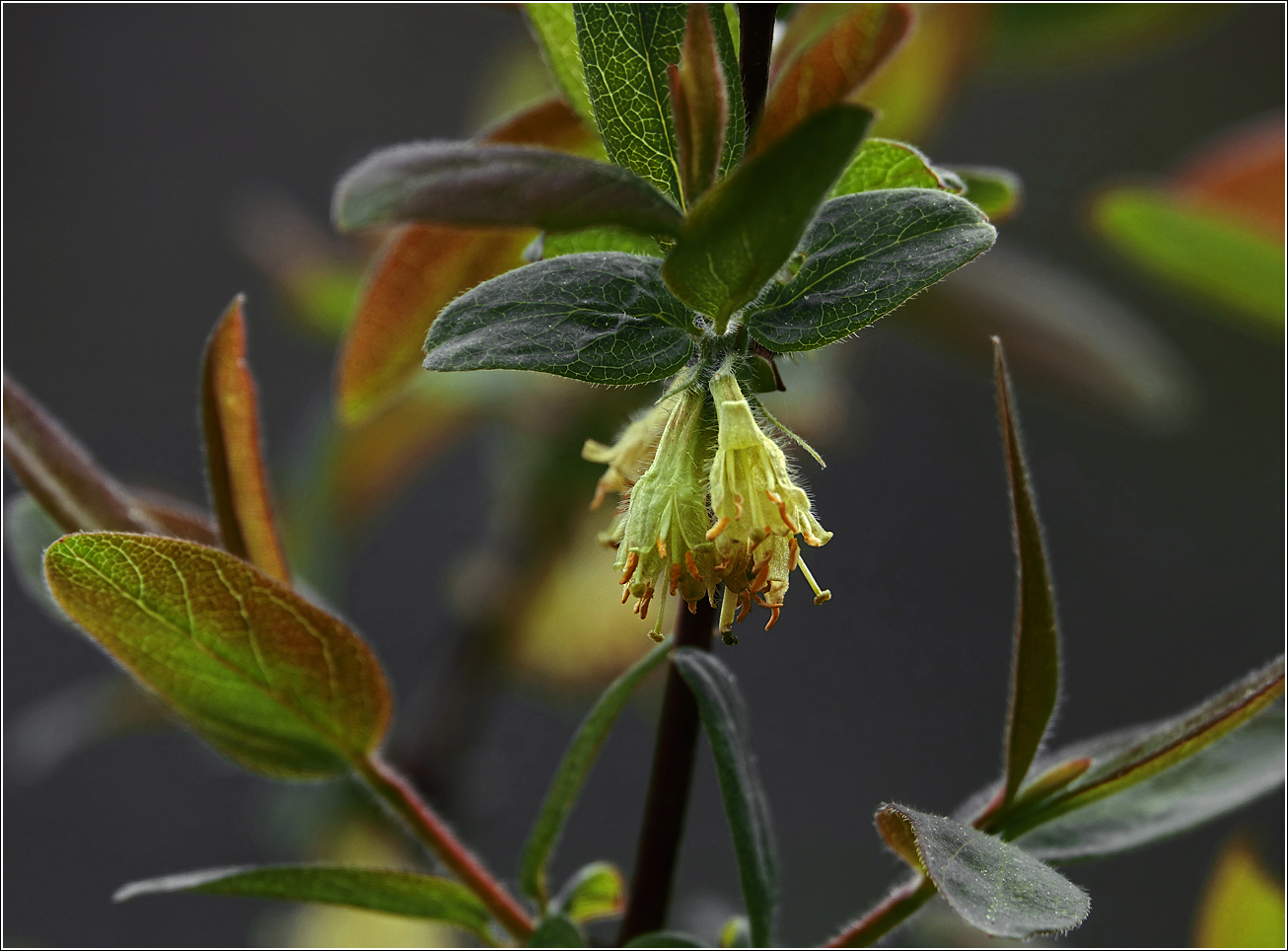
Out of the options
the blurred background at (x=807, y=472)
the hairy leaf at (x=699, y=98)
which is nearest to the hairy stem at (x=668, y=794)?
the hairy leaf at (x=699, y=98)

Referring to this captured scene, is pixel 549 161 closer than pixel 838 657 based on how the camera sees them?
Yes

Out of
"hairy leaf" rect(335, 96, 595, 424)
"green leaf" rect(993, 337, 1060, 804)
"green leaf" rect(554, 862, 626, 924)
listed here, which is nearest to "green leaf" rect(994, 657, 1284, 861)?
"green leaf" rect(993, 337, 1060, 804)

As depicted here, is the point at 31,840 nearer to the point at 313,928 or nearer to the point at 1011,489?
the point at 313,928

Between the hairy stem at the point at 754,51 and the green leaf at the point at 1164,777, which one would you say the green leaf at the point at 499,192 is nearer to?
the hairy stem at the point at 754,51

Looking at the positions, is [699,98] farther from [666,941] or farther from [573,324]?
[666,941]

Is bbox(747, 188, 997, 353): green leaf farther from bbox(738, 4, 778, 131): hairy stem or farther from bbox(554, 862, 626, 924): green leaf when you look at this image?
bbox(554, 862, 626, 924): green leaf

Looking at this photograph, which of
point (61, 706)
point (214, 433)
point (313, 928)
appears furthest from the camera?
point (61, 706)

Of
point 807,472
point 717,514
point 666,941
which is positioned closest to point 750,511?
point 717,514

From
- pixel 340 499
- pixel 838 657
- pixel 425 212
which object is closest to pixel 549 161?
pixel 425 212
